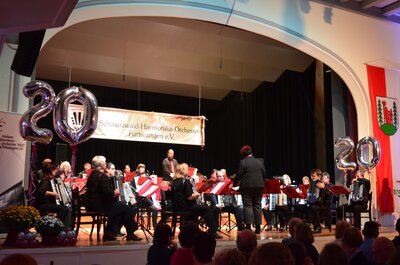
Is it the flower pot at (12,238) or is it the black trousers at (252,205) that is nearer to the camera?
the flower pot at (12,238)

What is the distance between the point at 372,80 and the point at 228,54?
160 inches

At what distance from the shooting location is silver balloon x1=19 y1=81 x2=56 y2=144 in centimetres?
611

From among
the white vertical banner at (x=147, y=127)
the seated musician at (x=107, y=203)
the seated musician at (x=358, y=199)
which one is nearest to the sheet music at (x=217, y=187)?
the seated musician at (x=107, y=203)

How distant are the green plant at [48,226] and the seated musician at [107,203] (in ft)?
Result: 2.66

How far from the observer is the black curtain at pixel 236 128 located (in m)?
13.6

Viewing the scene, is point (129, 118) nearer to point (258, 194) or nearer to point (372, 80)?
point (258, 194)

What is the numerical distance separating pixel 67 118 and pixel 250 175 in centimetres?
309

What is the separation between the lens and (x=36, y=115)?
20.3ft

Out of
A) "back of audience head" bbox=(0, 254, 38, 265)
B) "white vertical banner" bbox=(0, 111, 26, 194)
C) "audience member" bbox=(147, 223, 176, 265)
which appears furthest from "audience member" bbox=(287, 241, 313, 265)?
"white vertical banner" bbox=(0, 111, 26, 194)

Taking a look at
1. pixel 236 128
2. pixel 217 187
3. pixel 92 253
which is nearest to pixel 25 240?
pixel 92 253

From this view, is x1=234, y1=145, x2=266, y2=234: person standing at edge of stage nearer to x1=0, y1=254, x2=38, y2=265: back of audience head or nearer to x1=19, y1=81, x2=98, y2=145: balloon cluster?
x1=19, y1=81, x2=98, y2=145: balloon cluster

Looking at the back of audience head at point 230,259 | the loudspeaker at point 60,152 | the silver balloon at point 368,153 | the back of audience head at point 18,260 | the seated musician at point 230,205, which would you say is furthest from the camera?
the loudspeaker at point 60,152

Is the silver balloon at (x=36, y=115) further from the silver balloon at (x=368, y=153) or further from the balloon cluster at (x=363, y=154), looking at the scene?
the silver balloon at (x=368, y=153)

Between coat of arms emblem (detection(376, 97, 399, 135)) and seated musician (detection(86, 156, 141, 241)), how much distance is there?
673cm
